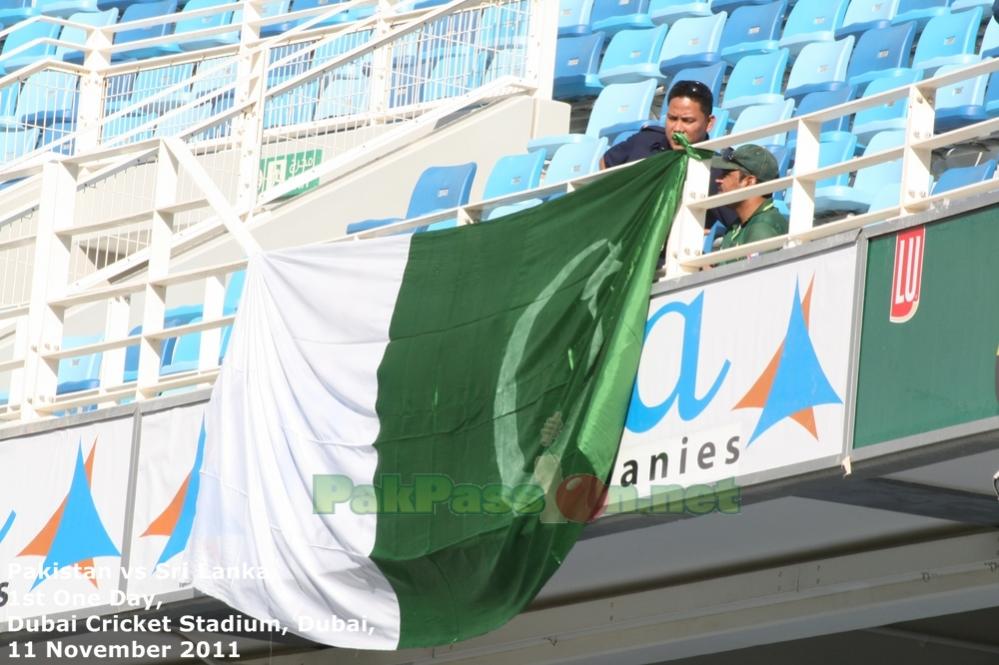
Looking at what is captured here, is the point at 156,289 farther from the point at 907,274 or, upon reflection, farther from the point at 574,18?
the point at 574,18

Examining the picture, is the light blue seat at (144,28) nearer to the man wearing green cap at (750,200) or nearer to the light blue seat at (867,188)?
the light blue seat at (867,188)

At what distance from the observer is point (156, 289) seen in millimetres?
9086

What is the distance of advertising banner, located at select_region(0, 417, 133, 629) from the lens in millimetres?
8859

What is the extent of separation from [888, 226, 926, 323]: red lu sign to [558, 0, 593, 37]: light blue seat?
8261 mm

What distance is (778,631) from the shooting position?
7.83 metres

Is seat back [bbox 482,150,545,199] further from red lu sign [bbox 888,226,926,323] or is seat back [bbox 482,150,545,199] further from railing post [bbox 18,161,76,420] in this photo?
red lu sign [bbox 888,226,926,323]

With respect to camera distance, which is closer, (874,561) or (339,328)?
(874,561)

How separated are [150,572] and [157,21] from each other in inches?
256

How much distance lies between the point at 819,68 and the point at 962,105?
140cm

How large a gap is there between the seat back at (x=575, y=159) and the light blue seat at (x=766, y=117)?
0.80 m

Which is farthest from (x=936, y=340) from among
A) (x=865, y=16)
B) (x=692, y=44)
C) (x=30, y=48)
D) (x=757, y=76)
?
(x=30, y=48)

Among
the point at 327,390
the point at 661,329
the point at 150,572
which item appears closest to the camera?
the point at 661,329

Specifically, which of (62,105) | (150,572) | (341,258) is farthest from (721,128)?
(62,105)

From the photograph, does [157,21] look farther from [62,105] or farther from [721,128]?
A: [721,128]
